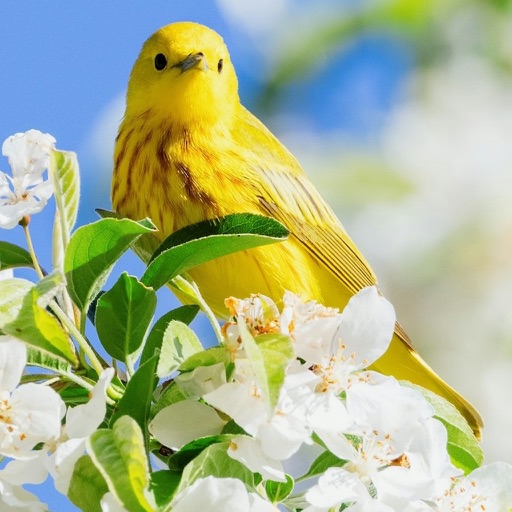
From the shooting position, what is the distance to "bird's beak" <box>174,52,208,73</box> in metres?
2.96

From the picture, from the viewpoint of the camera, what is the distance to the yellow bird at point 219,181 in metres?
2.75

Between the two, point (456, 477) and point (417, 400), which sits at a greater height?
point (417, 400)

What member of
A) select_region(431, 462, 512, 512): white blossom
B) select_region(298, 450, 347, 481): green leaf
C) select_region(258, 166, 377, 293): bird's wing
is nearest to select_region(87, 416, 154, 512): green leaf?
select_region(298, 450, 347, 481): green leaf

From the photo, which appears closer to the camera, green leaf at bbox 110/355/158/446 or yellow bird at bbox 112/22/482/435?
green leaf at bbox 110/355/158/446

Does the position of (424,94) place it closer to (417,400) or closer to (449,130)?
(449,130)

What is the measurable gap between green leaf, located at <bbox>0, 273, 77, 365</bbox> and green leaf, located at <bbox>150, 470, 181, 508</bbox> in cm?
19

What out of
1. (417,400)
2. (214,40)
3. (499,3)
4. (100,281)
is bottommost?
(417,400)

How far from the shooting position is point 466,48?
4.58m

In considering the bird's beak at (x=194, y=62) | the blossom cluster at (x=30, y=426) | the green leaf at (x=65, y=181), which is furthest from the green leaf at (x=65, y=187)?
the bird's beak at (x=194, y=62)

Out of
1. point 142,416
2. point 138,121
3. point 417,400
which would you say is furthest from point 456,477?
point 138,121

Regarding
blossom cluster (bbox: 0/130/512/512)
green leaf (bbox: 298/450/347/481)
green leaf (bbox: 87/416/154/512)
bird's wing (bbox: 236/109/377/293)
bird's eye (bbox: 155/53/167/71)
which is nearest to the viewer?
green leaf (bbox: 87/416/154/512)

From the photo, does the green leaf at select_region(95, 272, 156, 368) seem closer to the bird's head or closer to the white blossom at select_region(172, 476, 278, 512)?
the white blossom at select_region(172, 476, 278, 512)

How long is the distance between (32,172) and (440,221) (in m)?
3.16

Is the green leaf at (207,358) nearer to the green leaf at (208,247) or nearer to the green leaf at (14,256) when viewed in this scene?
the green leaf at (208,247)
